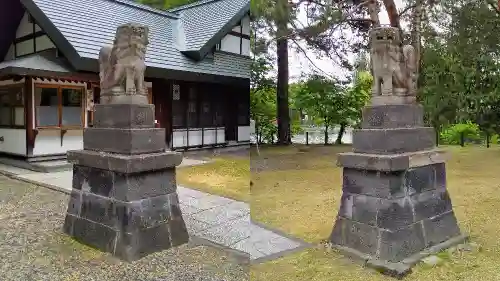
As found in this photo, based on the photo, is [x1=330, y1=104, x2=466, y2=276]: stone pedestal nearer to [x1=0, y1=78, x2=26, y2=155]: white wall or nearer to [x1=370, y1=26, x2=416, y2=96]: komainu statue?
[x1=370, y1=26, x2=416, y2=96]: komainu statue

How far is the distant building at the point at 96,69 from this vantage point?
22.0 feet

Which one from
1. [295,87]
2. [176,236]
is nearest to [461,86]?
[295,87]

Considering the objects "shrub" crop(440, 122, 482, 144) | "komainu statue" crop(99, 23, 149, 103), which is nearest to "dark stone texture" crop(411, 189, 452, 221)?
"komainu statue" crop(99, 23, 149, 103)

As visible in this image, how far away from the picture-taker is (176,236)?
9.98 feet

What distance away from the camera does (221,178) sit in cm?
563

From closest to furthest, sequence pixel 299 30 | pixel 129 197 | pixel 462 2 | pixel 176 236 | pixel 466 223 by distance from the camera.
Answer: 1. pixel 129 197
2. pixel 176 236
3. pixel 466 223
4. pixel 299 30
5. pixel 462 2

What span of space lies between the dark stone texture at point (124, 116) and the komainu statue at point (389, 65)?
157cm

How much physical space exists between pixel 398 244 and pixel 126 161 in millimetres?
1769

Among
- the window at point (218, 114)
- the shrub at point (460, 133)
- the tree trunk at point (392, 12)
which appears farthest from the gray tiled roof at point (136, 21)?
the shrub at point (460, 133)

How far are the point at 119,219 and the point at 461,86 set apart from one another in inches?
322

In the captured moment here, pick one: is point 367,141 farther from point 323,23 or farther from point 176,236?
point 323,23

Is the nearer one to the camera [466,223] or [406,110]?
[406,110]

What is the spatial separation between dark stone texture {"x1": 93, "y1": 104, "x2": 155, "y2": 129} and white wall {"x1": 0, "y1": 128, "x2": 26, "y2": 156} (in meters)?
4.76

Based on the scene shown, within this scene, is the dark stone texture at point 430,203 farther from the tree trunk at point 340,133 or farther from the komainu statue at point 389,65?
the tree trunk at point 340,133
